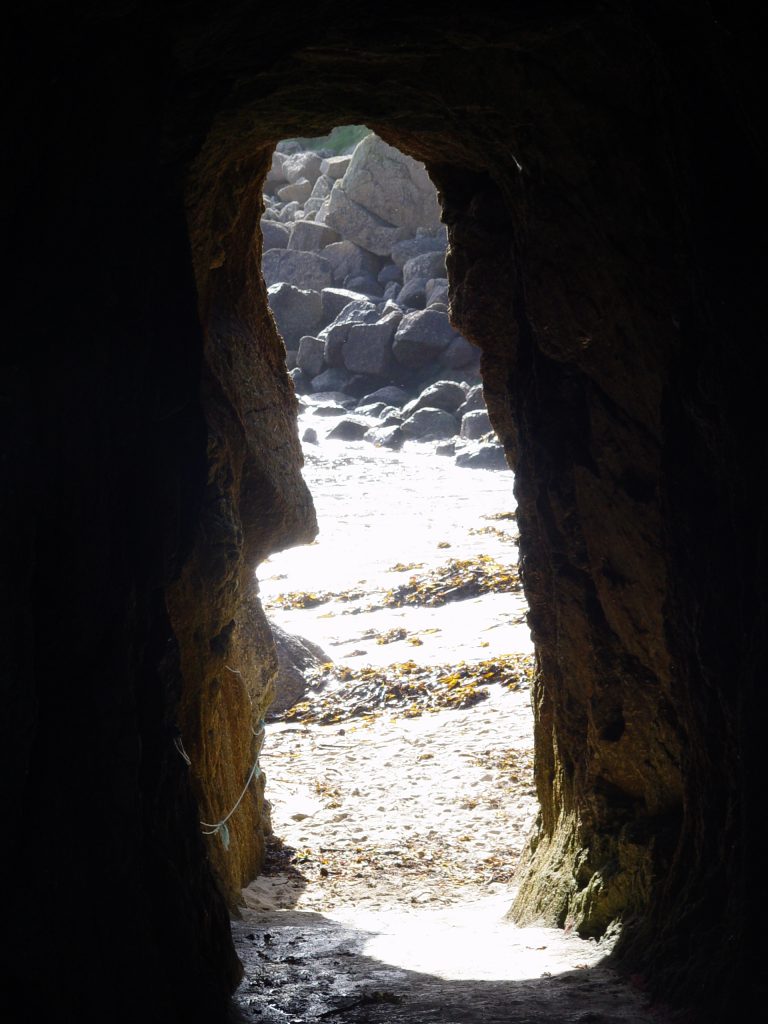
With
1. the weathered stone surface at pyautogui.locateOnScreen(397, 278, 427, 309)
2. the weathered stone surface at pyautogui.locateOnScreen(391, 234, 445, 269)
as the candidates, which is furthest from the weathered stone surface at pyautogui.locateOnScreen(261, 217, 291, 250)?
the weathered stone surface at pyautogui.locateOnScreen(397, 278, 427, 309)

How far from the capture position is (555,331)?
20.8 ft

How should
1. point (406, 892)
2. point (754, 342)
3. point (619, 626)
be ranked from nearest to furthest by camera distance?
point (754, 342) → point (619, 626) → point (406, 892)

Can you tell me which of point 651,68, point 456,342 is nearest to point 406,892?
point 651,68

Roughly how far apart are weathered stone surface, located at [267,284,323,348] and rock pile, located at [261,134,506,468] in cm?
3

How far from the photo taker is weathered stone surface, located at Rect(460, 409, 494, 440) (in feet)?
97.9

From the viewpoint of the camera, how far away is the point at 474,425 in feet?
98.6

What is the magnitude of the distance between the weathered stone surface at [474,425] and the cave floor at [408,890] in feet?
59.1

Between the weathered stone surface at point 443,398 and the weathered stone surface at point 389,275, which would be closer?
the weathered stone surface at point 443,398

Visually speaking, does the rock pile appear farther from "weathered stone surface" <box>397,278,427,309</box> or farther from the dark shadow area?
the dark shadow area

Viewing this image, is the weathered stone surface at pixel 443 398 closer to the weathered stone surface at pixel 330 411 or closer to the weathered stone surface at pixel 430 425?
the weathered stone surface at pixel 430 425

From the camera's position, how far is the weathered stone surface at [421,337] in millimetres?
35031

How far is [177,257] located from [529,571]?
3.34 m

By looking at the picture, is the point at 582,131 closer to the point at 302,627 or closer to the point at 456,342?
the point at 302,627

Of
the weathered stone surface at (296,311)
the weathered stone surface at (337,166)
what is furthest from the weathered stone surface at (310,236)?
the weathered stone surface at (337,166)
